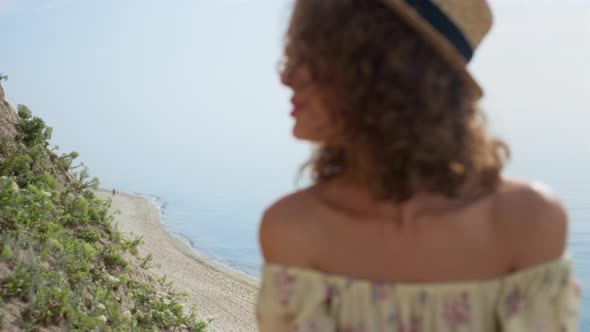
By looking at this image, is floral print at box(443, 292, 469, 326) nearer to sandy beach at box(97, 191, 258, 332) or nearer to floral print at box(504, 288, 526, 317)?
floral print at box(504, 288, 526, 317)

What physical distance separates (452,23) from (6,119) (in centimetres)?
508

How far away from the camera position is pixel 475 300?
1.30 metres

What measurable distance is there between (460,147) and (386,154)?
0.16 meters

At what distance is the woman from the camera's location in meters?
1.26

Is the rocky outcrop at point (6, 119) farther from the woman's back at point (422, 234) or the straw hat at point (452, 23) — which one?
the straw hat at point (452, 23)

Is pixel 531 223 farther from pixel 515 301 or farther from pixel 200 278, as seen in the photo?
pixel 200 278

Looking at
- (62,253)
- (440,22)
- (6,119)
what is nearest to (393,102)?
(440,22)

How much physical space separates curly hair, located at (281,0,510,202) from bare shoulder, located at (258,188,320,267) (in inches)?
5.8

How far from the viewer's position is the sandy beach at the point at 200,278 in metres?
13.0

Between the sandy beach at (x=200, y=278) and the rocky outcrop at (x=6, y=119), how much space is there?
7.61 feet

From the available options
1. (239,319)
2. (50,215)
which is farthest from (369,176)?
(239,319)

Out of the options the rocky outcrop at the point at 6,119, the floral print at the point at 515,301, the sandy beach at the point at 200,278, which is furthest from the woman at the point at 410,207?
the sandy beach at the point at 200,278

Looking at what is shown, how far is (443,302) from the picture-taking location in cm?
131

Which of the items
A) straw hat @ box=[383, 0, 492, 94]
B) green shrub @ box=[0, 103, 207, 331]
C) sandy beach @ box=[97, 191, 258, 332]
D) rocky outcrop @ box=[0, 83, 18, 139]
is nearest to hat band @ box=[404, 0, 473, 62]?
straw hat @ box=[383, 0, 492, 94]
